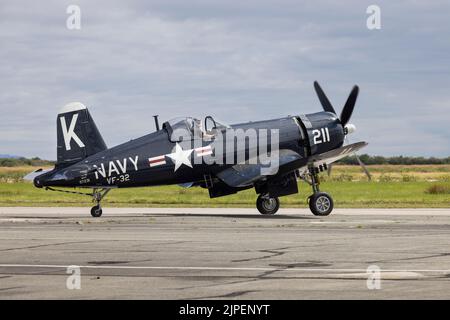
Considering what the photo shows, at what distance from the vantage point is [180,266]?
48.1 feet

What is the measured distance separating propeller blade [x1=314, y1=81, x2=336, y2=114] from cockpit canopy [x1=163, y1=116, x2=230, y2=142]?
16.3 ft

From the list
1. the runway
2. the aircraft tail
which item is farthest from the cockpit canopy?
the runway

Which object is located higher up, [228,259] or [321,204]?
[321,204]

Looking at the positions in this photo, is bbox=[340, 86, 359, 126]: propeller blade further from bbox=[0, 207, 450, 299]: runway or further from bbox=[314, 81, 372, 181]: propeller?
bbox=[0, 207, 450, 299]: runway

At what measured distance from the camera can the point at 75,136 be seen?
29.4m

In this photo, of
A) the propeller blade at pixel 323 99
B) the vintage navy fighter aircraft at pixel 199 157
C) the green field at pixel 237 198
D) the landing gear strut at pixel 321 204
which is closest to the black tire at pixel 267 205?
the vintage navy fighter aircraft at pixel 199 157

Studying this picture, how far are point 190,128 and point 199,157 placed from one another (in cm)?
103

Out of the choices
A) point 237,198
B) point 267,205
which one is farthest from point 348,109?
point 237,198

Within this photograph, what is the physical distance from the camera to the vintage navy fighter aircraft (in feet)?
95.9

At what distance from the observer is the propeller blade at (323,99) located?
33.2 meters

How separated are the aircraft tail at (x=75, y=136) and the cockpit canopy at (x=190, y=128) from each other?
2351 mm

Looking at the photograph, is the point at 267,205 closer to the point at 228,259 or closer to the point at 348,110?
the point at 348,110

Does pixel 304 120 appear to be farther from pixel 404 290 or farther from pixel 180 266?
pixel 404 290
